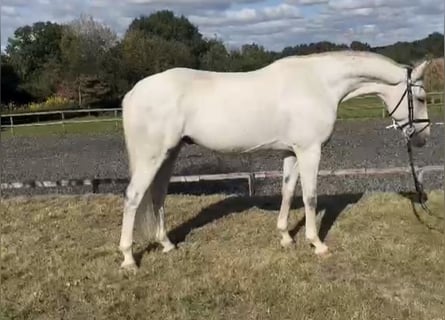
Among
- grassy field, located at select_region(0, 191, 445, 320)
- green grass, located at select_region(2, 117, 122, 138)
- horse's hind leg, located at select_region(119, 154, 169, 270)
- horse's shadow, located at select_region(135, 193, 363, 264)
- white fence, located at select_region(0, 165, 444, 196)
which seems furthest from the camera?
green grass, located at select_region(2, 117, 122, 138)

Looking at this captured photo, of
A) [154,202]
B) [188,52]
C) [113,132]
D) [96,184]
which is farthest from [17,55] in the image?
[154,202]

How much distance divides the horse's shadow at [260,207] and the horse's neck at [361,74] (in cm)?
144

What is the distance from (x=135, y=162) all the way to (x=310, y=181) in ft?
4.95

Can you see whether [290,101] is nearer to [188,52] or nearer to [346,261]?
[346,261]

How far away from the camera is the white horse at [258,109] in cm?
497

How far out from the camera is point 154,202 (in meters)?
5.45

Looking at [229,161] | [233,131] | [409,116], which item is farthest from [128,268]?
[229,161]

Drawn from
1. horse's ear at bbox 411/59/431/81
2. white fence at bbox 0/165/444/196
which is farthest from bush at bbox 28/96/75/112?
horse's ear at bbox 411/59/431/81

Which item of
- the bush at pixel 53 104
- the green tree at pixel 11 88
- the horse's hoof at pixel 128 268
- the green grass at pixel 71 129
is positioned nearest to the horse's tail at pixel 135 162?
the horse's hoof at pixel 128 268

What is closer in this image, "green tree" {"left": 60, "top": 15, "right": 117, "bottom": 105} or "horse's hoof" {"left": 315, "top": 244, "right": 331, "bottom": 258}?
"horse's hoof" {"left": 315, "top": 244, "right": 331, "bottom": 258}

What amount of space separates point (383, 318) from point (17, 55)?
4352 cm

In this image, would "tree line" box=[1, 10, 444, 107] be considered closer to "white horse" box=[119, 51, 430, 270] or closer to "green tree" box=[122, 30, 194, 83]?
"green tree" box=[122, 30, 194, 83]

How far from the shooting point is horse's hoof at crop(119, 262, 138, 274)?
492 cm

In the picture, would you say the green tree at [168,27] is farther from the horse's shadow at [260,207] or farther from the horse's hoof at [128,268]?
the horse's hoof at [128,268]
